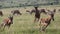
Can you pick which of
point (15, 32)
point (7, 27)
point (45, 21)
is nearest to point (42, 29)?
point (45, 21)

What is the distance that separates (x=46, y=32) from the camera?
47.1 ft

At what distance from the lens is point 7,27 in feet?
53.6

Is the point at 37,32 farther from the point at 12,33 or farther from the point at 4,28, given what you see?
the point at 4,28

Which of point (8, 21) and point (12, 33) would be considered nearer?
point (12, 33)

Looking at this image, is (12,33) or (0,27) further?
(0,27)

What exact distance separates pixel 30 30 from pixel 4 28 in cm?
207

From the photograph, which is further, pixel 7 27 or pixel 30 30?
pixel 7 27

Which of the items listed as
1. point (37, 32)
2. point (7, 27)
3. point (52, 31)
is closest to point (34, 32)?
point (37, 32)

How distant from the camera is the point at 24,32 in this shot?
14688mm

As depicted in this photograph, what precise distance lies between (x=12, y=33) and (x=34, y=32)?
4.03 feet

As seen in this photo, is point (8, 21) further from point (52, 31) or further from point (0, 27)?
point (52, 31)

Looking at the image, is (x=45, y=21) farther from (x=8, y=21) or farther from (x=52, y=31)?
(x=8, y=21)

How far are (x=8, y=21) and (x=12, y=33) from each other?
6.97ft

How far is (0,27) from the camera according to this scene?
1664cm
